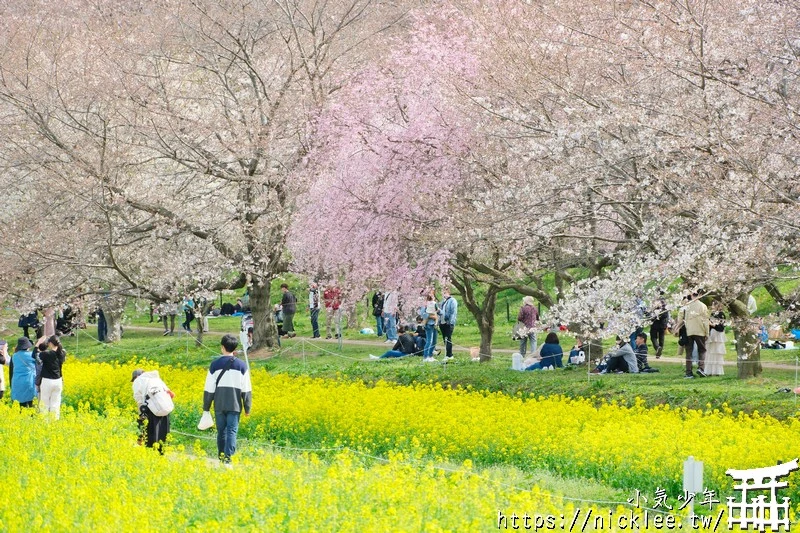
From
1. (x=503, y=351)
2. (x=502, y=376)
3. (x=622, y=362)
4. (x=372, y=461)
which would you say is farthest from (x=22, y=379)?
(x=503, y=351)

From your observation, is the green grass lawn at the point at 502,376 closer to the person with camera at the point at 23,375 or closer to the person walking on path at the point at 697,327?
the person walking on path at the point at 697,327

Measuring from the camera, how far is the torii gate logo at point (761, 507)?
29.2ft

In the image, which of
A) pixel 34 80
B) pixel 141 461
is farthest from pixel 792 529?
pixel 34 80

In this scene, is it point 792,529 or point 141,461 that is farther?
point 141,461

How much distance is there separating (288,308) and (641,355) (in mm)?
12205

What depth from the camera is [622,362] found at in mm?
20297

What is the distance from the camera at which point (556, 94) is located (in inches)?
693

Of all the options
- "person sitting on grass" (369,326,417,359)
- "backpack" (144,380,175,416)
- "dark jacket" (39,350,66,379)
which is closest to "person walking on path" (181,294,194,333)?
"person sitting on grass" (369,326,417,359)

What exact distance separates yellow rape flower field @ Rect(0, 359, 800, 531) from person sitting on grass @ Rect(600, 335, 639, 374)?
2798mm

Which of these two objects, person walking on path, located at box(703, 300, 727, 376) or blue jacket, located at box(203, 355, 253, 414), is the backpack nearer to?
blue jacket, located at box(203, 355, 253, 414)

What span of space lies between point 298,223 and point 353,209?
238 cm

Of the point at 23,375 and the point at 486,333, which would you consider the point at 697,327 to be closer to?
→ the point at 486,333

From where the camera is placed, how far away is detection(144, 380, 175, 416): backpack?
14398 mm

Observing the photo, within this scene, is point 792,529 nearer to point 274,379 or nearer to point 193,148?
point 274,379
